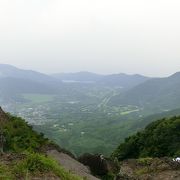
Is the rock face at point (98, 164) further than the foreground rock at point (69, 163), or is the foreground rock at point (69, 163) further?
the rock face at point (98, 164)

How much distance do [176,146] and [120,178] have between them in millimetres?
30814

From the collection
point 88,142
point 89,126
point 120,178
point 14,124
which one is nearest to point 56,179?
point 120,178

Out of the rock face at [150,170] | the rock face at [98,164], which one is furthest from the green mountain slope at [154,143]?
the rock face at [98,164]

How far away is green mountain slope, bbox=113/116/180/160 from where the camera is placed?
52.1m

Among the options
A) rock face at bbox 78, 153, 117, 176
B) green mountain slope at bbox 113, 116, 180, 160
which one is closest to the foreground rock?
rock face at bbox 78, 153, 117, 176

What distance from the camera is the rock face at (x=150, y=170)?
75.3 feet

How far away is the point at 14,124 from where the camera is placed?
95.7 ft

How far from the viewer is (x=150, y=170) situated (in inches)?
1010

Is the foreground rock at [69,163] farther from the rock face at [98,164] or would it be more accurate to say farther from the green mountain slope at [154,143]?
the green mountain slope at [154,143]

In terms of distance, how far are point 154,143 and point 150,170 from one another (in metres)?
28.4

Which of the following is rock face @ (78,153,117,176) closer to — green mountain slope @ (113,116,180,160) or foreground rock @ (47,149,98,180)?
foreground rock @ (47,149,98,180)

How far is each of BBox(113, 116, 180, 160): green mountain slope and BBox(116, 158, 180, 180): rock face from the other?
22398 millimetres

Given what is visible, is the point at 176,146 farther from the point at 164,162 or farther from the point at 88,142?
the point at 88,142

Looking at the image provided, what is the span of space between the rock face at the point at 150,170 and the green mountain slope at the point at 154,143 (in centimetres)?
2240
